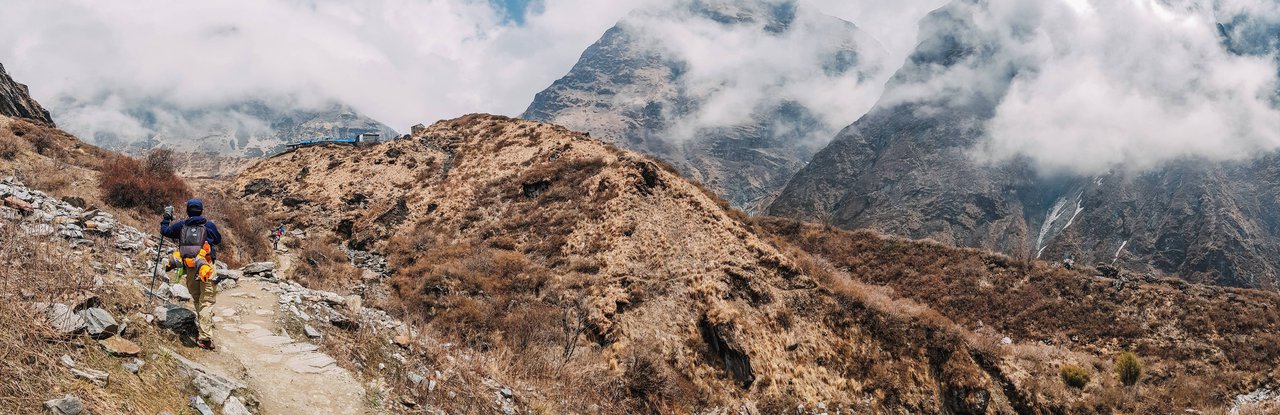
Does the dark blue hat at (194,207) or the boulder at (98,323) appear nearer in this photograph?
the boulder at (98,323)

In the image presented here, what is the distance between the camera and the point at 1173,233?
14712cm

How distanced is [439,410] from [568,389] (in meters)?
3.78

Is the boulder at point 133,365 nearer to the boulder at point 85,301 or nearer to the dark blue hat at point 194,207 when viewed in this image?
the boulder at point 85,301

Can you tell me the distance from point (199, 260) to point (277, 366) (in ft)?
6.36

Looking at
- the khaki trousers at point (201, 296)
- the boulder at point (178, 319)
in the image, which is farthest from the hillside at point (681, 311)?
the boulder at point (178, 319)

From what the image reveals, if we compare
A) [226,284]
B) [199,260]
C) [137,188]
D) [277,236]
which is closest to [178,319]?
[199,260]

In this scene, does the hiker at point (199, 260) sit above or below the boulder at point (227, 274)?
above

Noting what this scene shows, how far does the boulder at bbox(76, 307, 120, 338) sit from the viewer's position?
6469 mm

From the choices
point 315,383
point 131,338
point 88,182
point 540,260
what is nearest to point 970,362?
point 540,260

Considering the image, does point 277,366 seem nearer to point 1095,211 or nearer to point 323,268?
point 323,268

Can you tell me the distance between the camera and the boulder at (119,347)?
20.9 ft

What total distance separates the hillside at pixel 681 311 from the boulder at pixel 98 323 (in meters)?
3.47

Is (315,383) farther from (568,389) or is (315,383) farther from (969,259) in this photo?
(969,259)

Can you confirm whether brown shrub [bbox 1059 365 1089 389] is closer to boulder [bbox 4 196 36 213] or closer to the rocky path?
the rocky path
